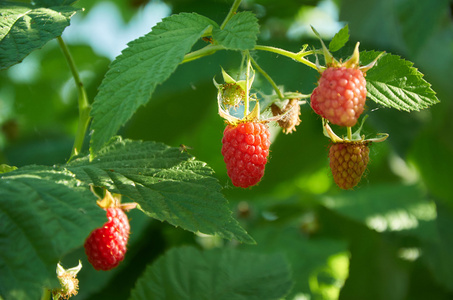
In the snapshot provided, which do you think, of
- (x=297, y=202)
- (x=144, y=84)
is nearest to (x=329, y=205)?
(x=297, y=202)

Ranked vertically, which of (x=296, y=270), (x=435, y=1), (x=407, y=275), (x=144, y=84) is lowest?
(x=407, y=275)

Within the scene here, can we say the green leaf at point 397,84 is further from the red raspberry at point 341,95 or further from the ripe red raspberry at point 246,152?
the ripe red raspberry at point 246,152

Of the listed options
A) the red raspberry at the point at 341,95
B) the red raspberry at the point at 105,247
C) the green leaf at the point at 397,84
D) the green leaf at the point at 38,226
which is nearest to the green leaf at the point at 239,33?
the red raspberry at the point at 341,95

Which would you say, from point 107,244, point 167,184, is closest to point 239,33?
point 167,184

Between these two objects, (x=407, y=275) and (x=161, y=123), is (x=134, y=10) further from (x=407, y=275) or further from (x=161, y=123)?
(x=407, y=275)

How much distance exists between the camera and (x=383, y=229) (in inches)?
94.8

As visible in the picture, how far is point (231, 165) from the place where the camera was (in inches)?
49.4

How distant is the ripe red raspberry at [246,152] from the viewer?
124 cm

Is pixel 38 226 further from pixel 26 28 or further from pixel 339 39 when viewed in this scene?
pixel 339 39

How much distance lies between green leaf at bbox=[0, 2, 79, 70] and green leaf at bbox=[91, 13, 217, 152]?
0.20m

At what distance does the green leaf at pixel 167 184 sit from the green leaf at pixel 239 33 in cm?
30

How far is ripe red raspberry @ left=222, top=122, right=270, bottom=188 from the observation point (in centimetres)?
124

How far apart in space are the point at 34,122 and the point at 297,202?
1.59 m

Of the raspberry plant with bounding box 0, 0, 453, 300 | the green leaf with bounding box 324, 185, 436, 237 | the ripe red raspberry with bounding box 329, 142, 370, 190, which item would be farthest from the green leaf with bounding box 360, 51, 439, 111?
the green leaf with bounding box 324, 185, 436, 237
